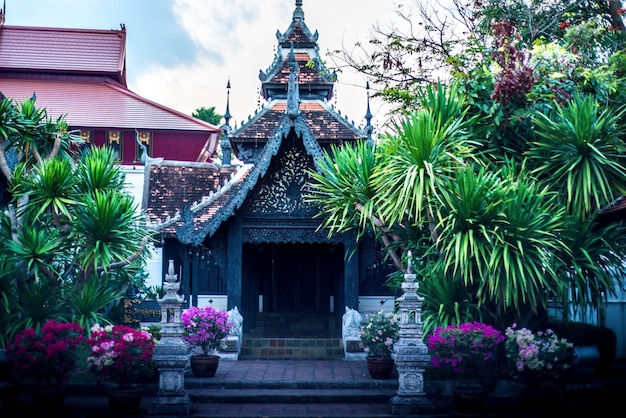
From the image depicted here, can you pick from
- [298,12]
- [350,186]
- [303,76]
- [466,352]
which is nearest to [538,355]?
[466,352]

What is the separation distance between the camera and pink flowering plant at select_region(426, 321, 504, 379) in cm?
958

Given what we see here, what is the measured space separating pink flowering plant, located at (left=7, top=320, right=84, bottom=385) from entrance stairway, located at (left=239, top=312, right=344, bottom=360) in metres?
4.75

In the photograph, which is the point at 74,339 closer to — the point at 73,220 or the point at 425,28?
the point at 73,220

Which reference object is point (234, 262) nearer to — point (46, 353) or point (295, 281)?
point (295, 281)

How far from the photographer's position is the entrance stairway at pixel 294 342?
1380cm

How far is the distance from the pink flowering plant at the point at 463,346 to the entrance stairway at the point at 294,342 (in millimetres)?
4271

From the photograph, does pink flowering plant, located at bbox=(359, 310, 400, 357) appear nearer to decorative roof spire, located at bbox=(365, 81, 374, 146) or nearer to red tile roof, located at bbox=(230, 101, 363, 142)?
decorative roof spire, located at bbox=(365, 81, 374, 146)

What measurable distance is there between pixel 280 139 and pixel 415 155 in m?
3.45

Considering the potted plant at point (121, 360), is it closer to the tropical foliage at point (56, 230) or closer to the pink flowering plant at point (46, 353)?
the pink flowering plant at point (46, 353)

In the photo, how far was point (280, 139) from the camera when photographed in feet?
44.2

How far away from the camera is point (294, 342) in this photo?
14.2 m

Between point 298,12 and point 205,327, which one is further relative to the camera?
point 298,12

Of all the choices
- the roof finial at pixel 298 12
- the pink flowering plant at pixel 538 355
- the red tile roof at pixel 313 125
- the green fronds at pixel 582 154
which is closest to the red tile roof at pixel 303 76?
the red tile roof at pixel 313 125

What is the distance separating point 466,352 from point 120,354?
15.5 feet
